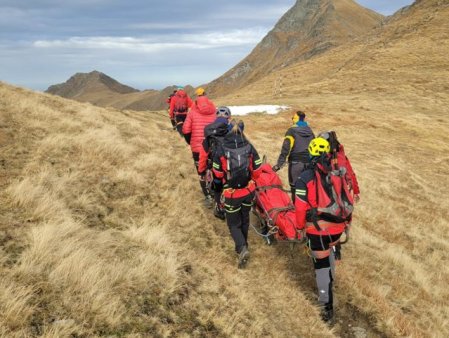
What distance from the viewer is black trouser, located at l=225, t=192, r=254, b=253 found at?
6.85m

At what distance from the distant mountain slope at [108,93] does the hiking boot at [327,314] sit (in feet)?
344

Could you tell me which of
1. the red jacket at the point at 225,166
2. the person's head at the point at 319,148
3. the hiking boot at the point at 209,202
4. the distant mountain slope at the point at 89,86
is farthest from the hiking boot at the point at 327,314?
the distant mountain slope at the point at 89,86

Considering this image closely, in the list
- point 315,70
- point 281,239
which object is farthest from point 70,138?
Answer: point 315,70

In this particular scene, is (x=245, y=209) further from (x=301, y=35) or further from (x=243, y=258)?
(x=301, y=35)

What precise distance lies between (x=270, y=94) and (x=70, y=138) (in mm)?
34910

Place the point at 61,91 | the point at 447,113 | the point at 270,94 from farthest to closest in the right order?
the point at 61,91
the point at 270,94
the point at 447,113

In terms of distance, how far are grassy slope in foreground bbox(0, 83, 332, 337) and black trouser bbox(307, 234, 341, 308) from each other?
0.98 feet

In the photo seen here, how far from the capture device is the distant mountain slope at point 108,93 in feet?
401

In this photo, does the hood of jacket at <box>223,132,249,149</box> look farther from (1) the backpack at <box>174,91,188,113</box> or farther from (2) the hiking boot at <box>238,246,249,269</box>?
(1) the backpack at <box>174,91,188,113</box>

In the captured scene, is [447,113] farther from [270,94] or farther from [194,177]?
[194,177]

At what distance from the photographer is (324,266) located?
6363 millimetres

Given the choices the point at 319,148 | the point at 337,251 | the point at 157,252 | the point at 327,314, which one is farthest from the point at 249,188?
the point at 337,251

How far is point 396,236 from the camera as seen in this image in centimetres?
1141

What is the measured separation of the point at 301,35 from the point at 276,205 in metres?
114
